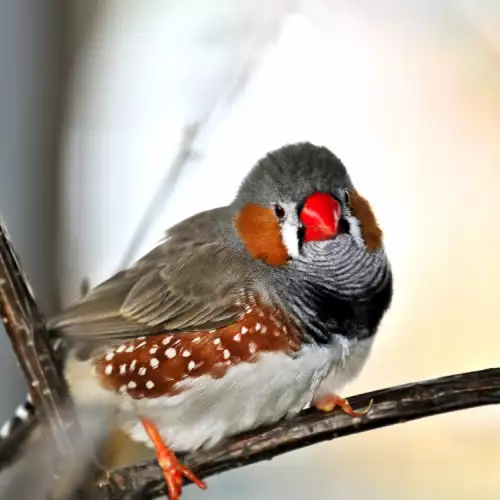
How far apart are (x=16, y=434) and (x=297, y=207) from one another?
29cm

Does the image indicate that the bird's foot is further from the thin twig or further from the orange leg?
the orange leg

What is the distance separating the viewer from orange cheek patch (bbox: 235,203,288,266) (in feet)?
1.90

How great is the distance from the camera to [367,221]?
591mm

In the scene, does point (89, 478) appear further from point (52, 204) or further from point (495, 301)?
point (495, 301)

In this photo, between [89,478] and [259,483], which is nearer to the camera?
[89,478]

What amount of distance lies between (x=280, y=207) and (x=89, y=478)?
0.26m

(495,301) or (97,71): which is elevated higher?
(97,71)

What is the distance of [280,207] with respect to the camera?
571 mm

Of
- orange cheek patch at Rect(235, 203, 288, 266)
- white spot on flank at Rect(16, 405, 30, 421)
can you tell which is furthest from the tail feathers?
orange cheek patch at Rect(235, 203, 288, 266)

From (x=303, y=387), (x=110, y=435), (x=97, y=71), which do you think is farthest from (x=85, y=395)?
(x=97, y=71)

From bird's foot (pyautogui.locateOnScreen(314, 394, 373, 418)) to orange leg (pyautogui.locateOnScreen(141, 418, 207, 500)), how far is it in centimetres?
12

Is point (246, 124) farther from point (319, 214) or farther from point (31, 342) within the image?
point (31, 342)

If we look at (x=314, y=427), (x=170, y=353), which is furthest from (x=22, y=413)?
(x=314, y=427)

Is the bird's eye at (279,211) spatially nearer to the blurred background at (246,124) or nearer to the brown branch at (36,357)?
the blurred background at (246,124)
